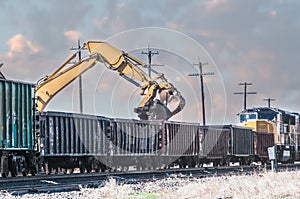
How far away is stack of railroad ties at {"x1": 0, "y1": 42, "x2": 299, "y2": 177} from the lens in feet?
78.4

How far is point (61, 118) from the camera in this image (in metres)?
28.5

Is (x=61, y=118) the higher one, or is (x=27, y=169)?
(x=61, y=118)

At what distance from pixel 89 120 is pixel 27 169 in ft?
20.8

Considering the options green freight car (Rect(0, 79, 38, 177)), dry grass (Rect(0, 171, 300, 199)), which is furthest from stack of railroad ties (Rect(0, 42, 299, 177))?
dry grass (Rect(0, 171, 300, 199))

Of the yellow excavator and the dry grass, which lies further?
the yellow excavator

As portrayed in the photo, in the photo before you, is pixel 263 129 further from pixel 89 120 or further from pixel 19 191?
pixel 19 191

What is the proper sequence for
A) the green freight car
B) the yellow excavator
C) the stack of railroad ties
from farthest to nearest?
the yellow excavator, the stack of railroad ties, the green freight car

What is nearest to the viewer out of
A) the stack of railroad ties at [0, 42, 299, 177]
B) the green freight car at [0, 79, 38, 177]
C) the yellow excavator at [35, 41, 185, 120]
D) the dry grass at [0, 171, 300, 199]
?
the dry grass at [0, 171, 300, 199]

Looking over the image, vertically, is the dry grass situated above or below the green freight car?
below

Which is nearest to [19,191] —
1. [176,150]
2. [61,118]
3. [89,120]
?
[61,118]

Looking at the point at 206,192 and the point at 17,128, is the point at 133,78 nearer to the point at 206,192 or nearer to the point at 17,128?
the point at 17,128

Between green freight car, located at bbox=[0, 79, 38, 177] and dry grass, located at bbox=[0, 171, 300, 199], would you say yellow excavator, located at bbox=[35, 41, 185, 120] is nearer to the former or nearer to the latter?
green freight car, located at bbox=[0, 79, 38, 177]

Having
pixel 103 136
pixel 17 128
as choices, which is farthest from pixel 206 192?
pixel 103 136

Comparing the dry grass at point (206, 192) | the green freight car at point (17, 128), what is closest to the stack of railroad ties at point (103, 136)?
the green freight car at point (17, 128)
